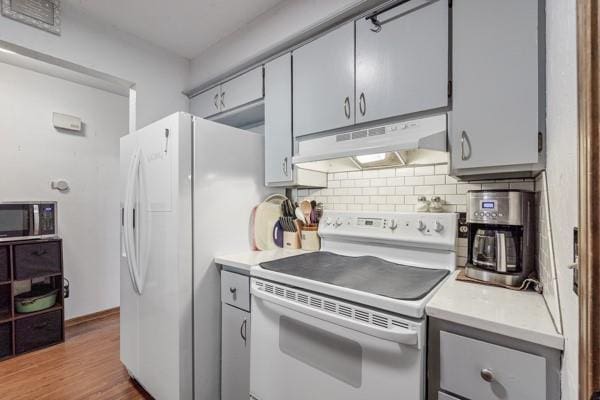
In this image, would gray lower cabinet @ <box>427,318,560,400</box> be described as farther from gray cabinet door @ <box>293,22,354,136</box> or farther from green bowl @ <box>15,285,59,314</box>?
green bowl @ <box>15,285,59,314</box>

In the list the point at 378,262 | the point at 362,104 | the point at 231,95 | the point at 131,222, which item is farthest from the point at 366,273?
the point at 231,95

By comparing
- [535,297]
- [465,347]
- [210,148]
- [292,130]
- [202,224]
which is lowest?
[465,347]

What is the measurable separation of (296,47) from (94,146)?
2.65m

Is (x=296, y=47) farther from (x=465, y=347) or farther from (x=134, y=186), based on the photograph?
(x=465, y=347)

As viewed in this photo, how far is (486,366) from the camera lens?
826 mm

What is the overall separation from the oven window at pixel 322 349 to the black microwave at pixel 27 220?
2480 millimetres

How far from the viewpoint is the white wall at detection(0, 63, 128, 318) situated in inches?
103

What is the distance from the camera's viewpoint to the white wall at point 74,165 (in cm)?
262

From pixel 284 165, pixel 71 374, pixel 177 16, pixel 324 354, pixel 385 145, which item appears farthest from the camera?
pixel 71 374

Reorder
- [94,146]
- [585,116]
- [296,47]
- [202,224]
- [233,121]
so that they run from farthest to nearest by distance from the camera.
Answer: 1. [94,146]
2. [233,121]
3. [296,47]
4. [202,224]
5. [585,116]

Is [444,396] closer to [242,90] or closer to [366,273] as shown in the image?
[366,273]

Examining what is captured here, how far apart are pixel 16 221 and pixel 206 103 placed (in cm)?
185

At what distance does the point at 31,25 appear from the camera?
168 centimetres

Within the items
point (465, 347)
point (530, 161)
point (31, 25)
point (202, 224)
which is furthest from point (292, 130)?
point (31, 25)
